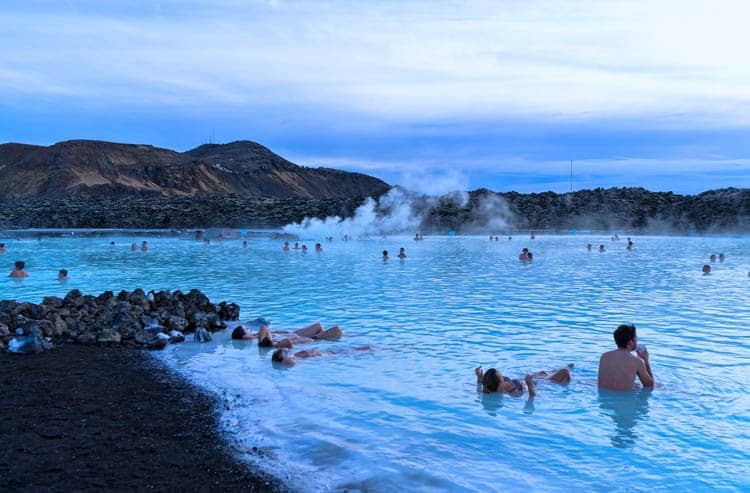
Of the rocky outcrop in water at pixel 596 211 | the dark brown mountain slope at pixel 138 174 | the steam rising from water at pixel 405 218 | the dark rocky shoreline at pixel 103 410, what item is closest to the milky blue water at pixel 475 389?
the dark rocky shoreline at pixel 103 410

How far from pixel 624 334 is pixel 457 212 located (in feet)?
180

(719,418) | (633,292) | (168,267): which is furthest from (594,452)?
(168,267)

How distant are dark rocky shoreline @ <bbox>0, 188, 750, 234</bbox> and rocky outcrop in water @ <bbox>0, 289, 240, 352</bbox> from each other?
4565 cm

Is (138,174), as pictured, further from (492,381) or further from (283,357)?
(492,381)

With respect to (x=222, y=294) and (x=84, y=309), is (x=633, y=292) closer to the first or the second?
(x=222, y=294)

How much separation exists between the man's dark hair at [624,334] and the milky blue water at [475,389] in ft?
2.28

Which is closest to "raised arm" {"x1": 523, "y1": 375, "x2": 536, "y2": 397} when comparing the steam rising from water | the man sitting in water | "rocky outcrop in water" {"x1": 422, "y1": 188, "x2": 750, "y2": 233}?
the man sitting in water

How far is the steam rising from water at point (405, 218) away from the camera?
181ft

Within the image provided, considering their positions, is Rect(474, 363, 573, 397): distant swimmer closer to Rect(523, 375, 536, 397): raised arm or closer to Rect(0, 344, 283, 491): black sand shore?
Rect(523, 375, 536, 397): raised arm

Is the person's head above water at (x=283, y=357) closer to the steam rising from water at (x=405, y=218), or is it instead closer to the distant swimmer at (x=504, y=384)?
the distant swimmer at (x=504, y=384)

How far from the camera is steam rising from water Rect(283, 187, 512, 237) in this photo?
181ft

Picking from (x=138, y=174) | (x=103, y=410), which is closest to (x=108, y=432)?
(x=103, y=410)

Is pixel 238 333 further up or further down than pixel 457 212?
further down

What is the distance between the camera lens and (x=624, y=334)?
706 centimetres
